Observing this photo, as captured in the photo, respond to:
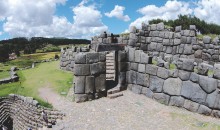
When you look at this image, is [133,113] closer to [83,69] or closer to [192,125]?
[192,125]

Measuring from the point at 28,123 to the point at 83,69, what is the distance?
194 inches

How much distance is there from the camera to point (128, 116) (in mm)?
12977

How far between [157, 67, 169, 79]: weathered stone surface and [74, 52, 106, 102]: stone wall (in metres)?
3.18

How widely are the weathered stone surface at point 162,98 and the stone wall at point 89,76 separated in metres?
2.94

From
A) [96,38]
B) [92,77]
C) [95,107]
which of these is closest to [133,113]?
[95,107]

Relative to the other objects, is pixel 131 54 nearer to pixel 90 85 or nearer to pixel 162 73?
pixel 162 73

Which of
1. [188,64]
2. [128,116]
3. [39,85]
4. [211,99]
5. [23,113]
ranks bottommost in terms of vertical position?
[23,113]

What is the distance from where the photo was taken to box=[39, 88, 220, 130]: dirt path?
11.8 metres

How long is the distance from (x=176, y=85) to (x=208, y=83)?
1.90m

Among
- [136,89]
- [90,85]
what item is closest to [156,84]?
[136,89]

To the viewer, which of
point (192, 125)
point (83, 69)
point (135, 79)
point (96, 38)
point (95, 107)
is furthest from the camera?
point (96, 38)

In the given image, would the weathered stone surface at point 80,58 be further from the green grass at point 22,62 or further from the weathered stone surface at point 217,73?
the green grass at point 22,62

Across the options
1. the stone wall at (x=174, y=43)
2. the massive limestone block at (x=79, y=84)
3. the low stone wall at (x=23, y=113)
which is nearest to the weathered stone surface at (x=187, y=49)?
the stone wall at (x=174, y=43)

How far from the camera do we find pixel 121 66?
16984mm
